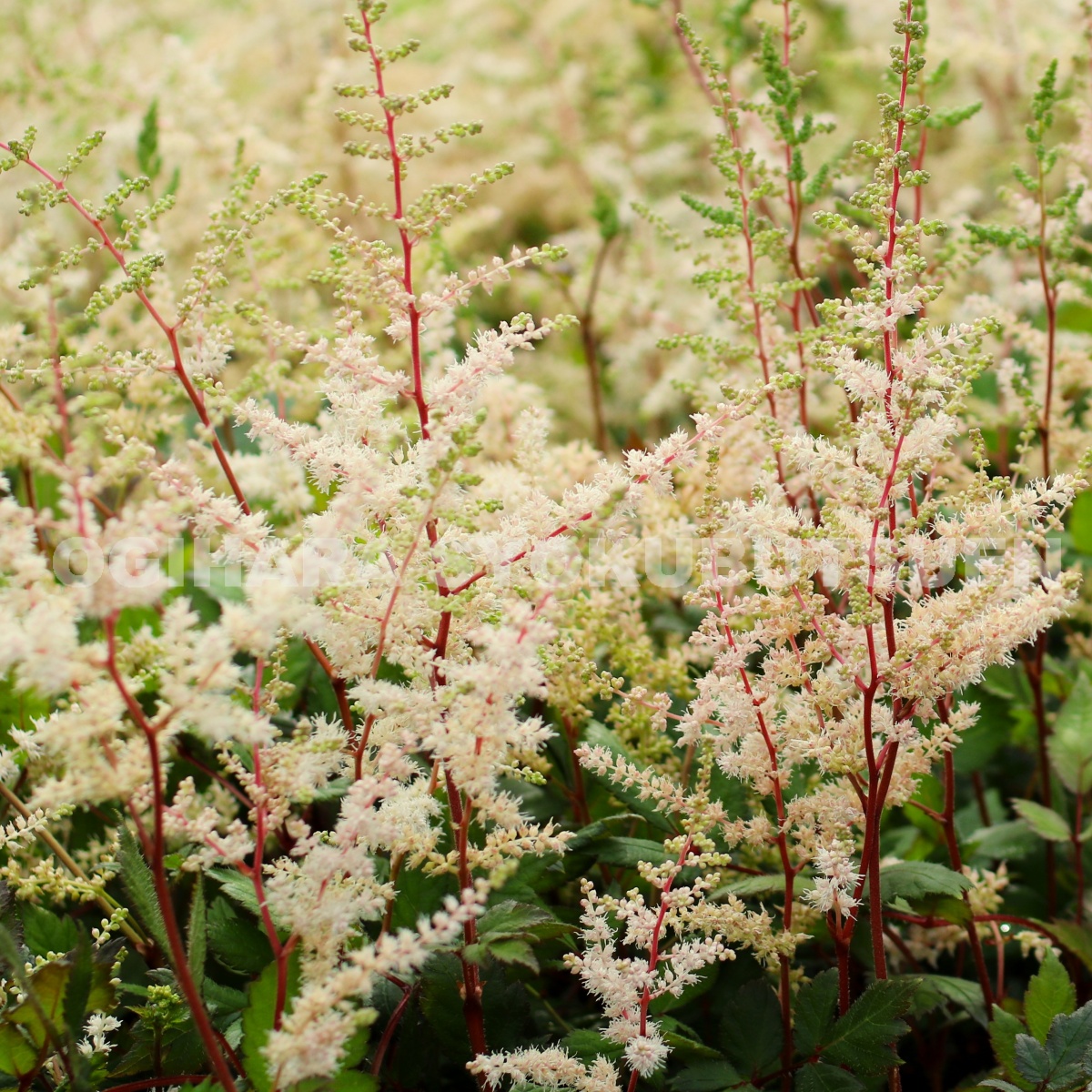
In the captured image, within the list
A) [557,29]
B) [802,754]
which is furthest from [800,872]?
[557,29]

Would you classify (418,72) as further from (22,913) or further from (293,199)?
(22,913)

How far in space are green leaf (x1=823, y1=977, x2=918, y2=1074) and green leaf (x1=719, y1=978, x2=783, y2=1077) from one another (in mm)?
61

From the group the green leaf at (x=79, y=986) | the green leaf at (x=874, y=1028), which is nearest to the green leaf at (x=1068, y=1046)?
the green leaf at (x=874, y=1028)

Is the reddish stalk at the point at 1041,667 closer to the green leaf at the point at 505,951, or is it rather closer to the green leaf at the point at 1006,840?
the green leaf at the point at 1006,840

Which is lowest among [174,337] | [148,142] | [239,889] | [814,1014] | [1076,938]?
[1076,938]

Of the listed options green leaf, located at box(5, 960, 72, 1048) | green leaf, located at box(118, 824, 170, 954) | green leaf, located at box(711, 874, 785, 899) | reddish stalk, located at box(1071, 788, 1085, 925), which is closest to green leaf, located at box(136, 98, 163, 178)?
green leaf, located at box(118, 824, 170, 954)

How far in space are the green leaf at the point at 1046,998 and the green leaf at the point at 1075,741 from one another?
0.26 m

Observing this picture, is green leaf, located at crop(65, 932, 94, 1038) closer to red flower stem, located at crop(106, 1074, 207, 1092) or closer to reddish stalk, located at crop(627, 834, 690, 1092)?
red flower stem, located at crop(106, 1074, 207, 1092)

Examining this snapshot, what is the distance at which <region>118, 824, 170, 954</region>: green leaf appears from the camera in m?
0.84

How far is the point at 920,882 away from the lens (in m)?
0.96

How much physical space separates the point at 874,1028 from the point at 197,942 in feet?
1.77

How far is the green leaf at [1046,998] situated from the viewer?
3.12 feet

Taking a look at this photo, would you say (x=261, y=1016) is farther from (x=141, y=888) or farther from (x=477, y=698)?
(x=477, y=698)

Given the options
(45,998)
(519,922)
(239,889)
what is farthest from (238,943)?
(519,922)
